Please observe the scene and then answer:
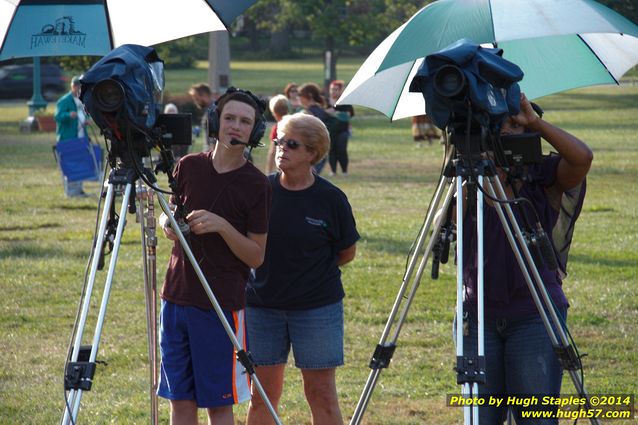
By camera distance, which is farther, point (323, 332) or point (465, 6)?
point (323, 332)

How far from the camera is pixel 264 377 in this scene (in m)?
5.79

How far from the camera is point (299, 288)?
573 centimetres

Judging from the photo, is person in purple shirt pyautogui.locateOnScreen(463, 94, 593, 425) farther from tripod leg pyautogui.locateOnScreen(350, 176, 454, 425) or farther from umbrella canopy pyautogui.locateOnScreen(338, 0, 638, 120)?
umbrella canopy pyautogui.locateOnScreen(338, 0, 638, 120)

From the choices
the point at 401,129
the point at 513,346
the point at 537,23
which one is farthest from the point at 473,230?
the point at 401,129

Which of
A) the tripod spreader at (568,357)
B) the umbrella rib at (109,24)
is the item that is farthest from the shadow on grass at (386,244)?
the tripod spreader at (568,357)

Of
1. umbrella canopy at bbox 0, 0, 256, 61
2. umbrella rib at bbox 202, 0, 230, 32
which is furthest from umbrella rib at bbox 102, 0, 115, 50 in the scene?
umbrella rib at bbox 202, 0, 230, 32

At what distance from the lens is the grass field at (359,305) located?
7278 millimetres

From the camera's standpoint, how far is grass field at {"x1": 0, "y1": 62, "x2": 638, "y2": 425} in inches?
287

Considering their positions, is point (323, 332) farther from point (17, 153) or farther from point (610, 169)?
point (17, 153)

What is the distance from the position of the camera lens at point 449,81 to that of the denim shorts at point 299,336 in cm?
183

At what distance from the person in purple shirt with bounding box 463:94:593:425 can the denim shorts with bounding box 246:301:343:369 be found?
98 centimetres

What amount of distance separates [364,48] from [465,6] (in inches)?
3006

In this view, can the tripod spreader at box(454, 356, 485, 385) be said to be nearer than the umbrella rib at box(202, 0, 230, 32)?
Yes

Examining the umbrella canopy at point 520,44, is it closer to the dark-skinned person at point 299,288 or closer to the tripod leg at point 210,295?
the dark-skinned person at point 299,288
